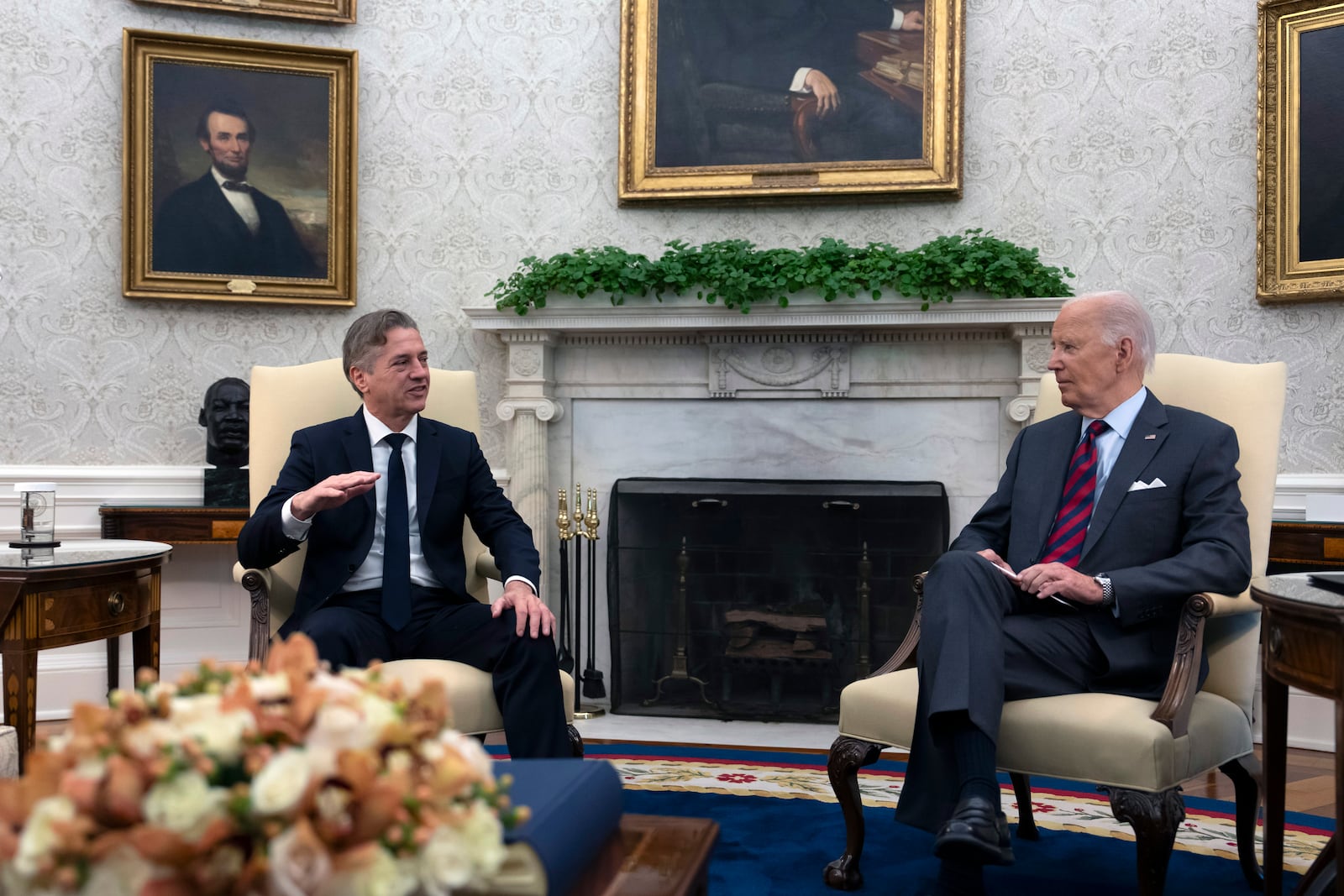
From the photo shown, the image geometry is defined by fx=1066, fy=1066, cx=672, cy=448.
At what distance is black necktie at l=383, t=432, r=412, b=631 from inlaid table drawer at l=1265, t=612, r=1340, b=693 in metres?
2.02

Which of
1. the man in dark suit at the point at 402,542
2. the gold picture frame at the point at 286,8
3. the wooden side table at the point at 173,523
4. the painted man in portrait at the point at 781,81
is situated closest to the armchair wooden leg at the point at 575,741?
the man in dark suit at the point at 402,542

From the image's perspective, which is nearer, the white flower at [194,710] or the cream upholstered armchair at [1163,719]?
the white flower at [194,710]

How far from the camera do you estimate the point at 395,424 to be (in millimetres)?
3025

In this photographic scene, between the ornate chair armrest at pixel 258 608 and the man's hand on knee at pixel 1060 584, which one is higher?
the man's hand on knee at pixel 1060 584

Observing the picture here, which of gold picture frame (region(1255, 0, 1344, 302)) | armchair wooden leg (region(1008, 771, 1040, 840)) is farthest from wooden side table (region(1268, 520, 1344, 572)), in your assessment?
armchair wooden leg (region(1008, 771, 1040, 840))

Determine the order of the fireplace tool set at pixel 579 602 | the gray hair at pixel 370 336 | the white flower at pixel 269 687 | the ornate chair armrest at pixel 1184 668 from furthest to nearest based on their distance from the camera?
the fireplace tool set at pixel 579 602
the gray hair at pixel 370 336
the ornate chair armrest at pixel 1184 668
the white flower at pixel 269 687

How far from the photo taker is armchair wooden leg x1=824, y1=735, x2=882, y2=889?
2.56 meters

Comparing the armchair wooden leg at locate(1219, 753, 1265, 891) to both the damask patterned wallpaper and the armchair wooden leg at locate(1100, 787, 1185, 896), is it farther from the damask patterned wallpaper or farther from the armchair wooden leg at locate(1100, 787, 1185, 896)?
the damask patterned wallpaper

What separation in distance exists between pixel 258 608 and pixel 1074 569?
209 cm

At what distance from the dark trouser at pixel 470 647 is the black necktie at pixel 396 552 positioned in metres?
0.04

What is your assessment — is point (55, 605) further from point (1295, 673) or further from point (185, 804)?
point (1295, 673)

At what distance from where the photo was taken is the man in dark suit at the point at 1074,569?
7.43ft

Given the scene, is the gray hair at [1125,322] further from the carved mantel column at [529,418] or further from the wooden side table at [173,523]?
the wooden side table at [173,523]

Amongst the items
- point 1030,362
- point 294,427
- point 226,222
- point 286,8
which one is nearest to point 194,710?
point 294,427
